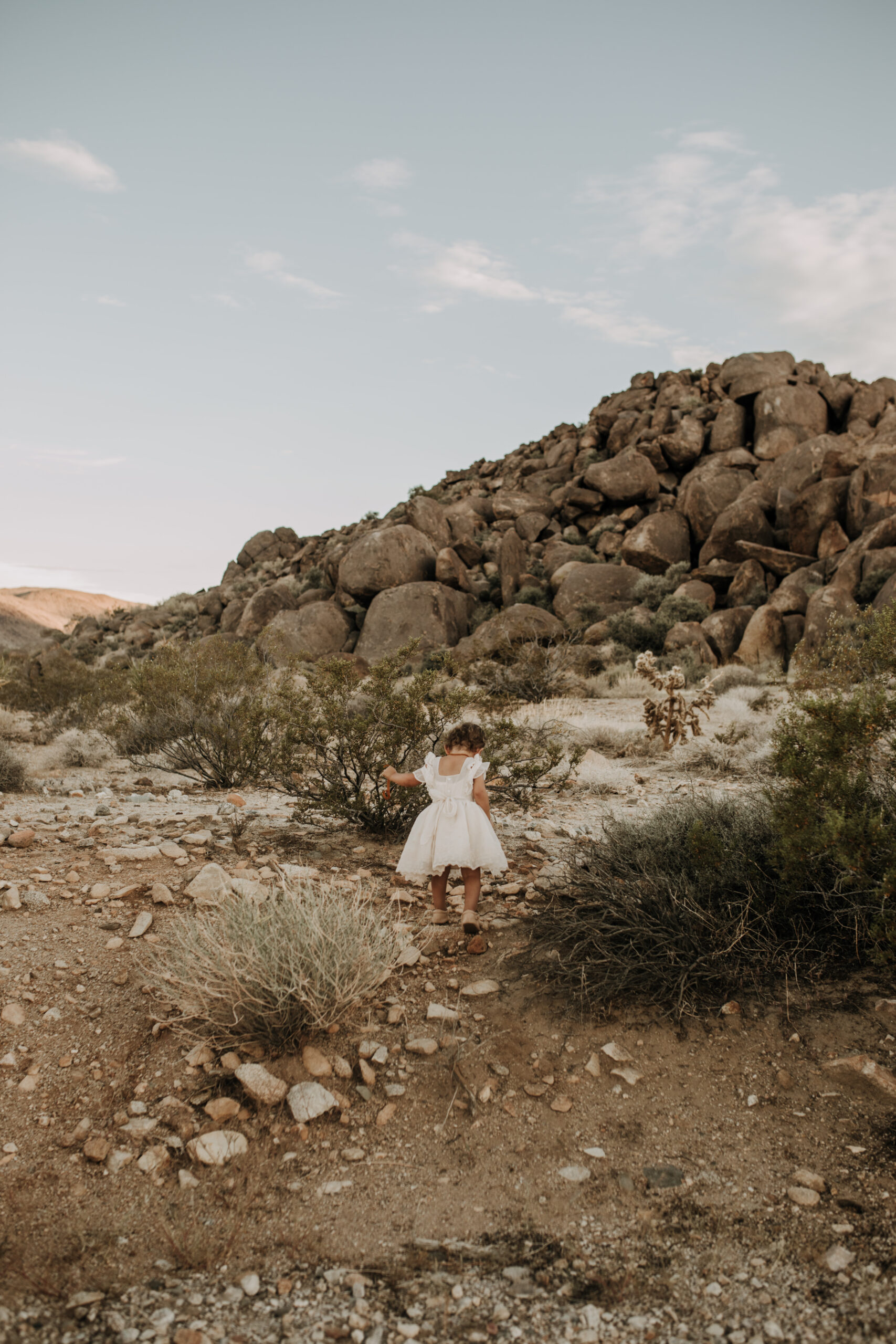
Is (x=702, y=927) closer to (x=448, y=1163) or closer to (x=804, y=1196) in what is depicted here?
(x=804, y=1196)

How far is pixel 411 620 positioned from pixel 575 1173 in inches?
853

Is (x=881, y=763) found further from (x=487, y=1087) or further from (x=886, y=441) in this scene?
(x=886, y=441)

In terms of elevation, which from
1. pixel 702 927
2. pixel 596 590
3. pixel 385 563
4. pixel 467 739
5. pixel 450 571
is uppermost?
pixel 385 563

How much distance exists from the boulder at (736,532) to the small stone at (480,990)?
72.7 feet

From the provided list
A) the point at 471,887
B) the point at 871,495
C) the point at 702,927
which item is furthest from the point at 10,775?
the point at 871,495

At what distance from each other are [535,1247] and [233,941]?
5.45ft

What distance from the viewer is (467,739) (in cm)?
457

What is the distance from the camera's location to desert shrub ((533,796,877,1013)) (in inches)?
131

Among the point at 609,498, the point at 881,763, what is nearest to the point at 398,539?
the point at 609,498

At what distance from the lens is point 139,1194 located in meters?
2.53

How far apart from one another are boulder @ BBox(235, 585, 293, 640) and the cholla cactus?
19188mm

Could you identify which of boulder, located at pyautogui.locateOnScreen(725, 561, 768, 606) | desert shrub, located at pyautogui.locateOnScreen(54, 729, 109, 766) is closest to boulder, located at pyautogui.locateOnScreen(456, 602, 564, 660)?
boulder, located at pyautogui.locateOnScreen(725, 561, 768, 606)

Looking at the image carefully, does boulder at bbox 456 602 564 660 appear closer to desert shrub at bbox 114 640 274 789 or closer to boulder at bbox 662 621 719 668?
boulder at bbox 662 621 719 668

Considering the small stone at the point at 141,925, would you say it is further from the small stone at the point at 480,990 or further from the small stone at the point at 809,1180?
the small stone at the point at 809,1180
